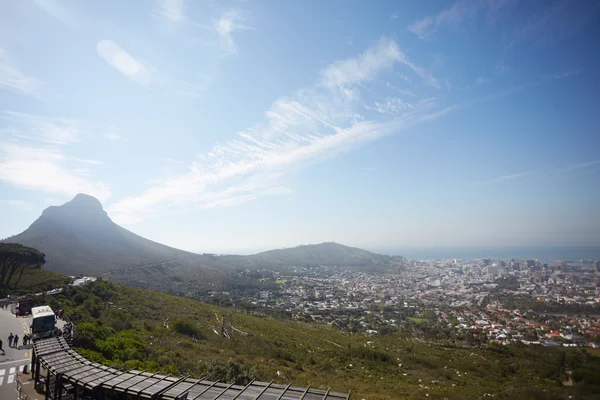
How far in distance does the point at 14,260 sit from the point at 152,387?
52467 millimetres

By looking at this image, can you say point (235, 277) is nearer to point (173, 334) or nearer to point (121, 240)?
point (121, 240)

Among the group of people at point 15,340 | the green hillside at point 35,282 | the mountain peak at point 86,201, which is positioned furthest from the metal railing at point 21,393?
the mountain peak at point 86,201

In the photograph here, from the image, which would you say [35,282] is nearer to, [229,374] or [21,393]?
[21,393]

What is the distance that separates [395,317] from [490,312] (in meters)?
19.1

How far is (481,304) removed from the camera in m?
66.4

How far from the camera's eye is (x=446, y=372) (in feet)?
92.7

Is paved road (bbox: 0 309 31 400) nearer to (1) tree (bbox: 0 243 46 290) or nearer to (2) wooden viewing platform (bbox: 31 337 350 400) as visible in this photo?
(2) wooden viewing platform (bbox: 31 337 350 400)

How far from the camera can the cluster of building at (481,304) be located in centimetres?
4412

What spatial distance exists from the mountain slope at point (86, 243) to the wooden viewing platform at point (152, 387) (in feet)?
320

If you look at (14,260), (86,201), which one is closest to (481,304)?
(14,260)

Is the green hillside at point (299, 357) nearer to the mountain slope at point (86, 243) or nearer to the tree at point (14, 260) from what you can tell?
the tree at point (14, 260)

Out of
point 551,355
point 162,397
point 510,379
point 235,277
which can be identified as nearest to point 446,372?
point 510,379

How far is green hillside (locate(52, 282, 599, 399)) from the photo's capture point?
→ 2019 cm

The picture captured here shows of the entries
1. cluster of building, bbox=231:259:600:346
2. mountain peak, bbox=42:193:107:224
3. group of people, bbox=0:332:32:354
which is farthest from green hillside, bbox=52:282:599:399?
mountain peak, bbox=42:193:107:224
